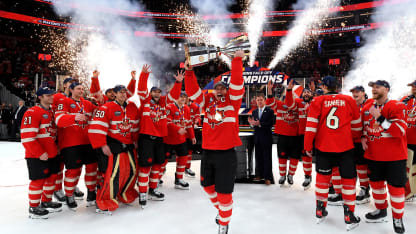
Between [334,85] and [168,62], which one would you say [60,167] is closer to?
[334,85]

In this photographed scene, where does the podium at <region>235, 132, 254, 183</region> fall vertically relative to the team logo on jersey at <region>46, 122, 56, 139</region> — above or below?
below

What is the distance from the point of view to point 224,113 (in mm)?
2713

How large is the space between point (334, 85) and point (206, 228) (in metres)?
2.19

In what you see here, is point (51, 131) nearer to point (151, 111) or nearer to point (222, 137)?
point (151, 111)

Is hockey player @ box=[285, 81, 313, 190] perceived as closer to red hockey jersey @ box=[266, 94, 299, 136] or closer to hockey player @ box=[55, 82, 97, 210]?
red hockey jersey @ box=[266, 94, 299, 136]

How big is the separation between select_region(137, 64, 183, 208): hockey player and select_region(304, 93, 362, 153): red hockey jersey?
70.6 inches

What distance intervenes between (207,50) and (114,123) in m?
1.67

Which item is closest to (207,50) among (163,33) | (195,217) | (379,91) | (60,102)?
(379,91)

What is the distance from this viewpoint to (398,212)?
2.86 meters

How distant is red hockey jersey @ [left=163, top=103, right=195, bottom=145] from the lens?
189 inches

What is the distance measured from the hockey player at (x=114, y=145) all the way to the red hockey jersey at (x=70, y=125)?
31 cm

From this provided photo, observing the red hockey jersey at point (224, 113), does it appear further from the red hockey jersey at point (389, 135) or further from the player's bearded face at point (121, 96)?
the red hockey jersey at point (389, 135)

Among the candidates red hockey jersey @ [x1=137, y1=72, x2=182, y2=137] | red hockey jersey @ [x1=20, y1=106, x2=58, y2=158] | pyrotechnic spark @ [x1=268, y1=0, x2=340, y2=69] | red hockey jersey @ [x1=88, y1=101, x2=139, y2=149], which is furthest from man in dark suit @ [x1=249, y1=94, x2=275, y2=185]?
pyrotechnic spark @ [x1=268, y1=0, x2=340, y2=69]

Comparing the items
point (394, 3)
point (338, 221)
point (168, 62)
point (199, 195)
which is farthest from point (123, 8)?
point (338, 221)
